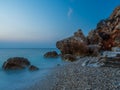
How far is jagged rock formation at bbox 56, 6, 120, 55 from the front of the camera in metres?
41.4

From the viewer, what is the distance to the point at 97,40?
2159 inches

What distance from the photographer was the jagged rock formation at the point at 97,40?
41406 mm

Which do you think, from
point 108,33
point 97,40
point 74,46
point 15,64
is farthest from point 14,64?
point 108,33

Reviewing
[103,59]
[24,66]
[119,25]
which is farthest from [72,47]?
[103,59]

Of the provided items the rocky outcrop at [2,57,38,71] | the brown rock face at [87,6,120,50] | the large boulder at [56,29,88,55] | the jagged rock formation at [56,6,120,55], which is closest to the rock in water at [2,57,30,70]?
the rocky outcrop at [2,57,38,71]

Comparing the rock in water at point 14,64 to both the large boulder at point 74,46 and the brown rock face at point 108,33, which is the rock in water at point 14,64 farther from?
the brown rock face at point 108,33

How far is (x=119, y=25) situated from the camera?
45.7 m

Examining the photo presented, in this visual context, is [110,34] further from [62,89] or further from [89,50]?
[62,89]

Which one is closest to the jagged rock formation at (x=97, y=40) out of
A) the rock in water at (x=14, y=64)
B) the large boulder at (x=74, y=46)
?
the large boulder at (x=74, y=46)

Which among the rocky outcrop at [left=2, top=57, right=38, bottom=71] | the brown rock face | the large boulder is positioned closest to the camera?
the rocky outcrop at [left=2, top=57, right=38, bottom=71]

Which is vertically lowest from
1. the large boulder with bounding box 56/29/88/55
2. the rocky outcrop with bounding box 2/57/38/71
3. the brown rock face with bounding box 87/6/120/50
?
the rocky outcrop with bounding box 2/57/38/71

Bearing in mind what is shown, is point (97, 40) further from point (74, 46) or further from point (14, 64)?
point (14, 64)

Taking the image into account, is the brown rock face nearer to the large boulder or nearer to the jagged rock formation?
the jagged rock formation

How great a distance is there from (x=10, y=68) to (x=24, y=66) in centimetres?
238
